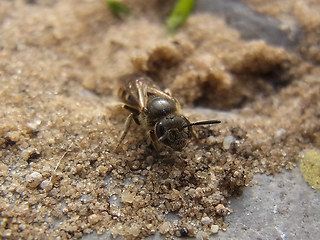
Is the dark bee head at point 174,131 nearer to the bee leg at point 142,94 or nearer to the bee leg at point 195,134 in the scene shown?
the bee leg at point 195,134

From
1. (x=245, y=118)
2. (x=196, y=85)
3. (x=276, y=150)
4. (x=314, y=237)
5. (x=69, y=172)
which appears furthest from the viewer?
(x=196, y=85)

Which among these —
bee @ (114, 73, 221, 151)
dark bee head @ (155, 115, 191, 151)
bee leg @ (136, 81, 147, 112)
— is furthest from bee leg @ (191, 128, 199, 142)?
bee leg @ (136, 81, 147, 112)

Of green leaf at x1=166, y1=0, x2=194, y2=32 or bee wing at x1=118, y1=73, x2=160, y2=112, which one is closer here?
bee wing at x1=118, y1=73, x2=160, y2=112

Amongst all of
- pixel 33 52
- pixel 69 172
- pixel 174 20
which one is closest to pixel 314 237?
pixel 69 172

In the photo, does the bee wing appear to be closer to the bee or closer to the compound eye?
the bee

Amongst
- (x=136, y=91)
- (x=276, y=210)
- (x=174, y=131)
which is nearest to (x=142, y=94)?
(x=136, y=91)

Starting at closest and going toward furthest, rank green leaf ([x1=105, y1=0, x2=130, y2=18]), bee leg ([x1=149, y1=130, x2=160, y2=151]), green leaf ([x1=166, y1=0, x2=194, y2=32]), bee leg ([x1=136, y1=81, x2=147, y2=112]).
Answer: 1. bee leg ([x1=149, y1=130, x2=160, y2=151])
2. bee leg ([x1=136, y1=81, x2=147, y2=112])
3. green leaf ([x1=166, y1=0, x2=194, y2=32])
4. green leaf ([x1=105, y1=0, x2=130, y2=18])

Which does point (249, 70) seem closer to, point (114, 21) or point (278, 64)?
point (278, 64)
